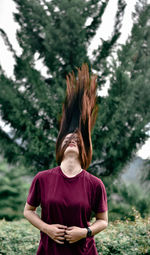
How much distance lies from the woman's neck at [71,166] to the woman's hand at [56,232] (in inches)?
14.7

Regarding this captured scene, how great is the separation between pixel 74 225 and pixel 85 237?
11 centimetres

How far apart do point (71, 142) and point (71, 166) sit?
0.19m

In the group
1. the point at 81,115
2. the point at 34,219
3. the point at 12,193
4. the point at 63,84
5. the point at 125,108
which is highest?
the point at 63,84

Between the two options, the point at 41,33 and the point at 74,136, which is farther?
the point at 41,33

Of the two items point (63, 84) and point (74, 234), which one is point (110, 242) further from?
point (63, 84)

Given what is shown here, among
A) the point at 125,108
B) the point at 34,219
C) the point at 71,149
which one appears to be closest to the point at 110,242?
the point at 34,219

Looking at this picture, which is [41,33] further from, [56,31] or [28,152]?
[28,152]

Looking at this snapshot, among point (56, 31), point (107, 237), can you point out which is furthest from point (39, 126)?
point (107, 237)

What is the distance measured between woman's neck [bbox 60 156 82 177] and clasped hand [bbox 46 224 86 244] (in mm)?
378

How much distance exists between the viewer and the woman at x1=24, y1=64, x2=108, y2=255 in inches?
80.8

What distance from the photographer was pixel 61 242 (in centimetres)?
202

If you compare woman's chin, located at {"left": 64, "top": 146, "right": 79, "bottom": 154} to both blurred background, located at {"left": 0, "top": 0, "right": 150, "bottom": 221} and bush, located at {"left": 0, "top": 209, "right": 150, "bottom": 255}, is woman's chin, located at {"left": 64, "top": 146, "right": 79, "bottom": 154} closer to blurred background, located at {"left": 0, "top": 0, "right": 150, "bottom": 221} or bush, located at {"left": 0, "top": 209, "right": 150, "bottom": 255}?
bush, located at {"left": 0, "top": 209, "right": 150, "bottom": 255}

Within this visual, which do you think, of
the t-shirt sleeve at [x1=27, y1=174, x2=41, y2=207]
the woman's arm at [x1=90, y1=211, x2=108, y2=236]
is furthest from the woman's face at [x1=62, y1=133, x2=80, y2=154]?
the woman's arm at [x1=90, y1=211, x2=108, y2=236]

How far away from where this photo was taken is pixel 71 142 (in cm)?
226
